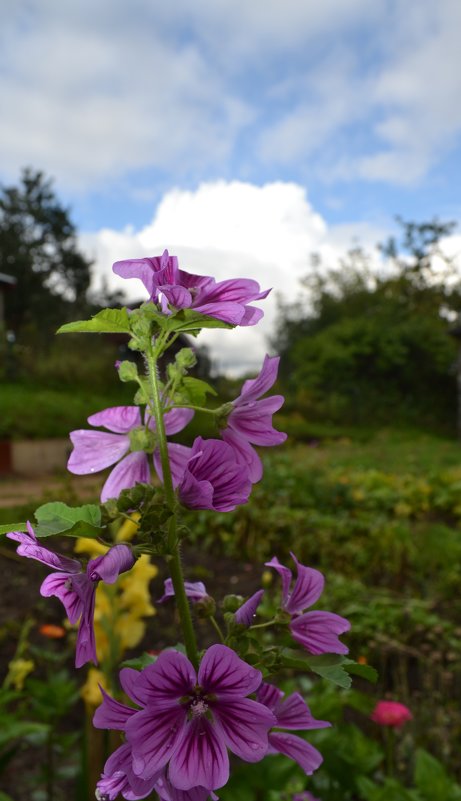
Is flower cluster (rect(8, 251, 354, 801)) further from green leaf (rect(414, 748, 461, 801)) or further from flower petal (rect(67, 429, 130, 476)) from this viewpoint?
green leaf (rect(414, 748, 461, 801))

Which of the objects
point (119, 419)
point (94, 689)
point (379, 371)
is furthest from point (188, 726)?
point (379, 371)

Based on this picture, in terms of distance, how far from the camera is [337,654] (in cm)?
71

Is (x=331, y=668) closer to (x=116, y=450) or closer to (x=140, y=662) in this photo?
(x=140, y=662)

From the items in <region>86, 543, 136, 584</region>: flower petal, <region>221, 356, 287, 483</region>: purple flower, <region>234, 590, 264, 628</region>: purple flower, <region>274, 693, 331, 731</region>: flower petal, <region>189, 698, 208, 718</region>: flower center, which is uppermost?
<region>221, 356, 287, 483</region>: purple flower

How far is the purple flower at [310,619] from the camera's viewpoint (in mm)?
735

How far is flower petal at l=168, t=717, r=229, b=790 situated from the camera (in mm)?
551

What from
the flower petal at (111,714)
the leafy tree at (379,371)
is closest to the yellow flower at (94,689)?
the flower petal at (111,714)

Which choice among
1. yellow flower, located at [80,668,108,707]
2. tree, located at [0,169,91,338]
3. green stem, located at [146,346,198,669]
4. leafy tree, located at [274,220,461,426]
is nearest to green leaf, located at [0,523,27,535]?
green stem, located at [146,346,198,669]

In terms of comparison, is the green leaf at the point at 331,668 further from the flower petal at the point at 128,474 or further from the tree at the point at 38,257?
the tree at the point at 38,257

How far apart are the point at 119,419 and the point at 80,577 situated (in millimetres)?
228

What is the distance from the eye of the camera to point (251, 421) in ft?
2.49

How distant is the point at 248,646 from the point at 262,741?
119mm

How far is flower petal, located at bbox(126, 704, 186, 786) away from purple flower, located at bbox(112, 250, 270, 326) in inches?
13.7

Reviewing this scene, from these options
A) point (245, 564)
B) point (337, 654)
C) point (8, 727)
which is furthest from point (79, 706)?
point (337, 654)
